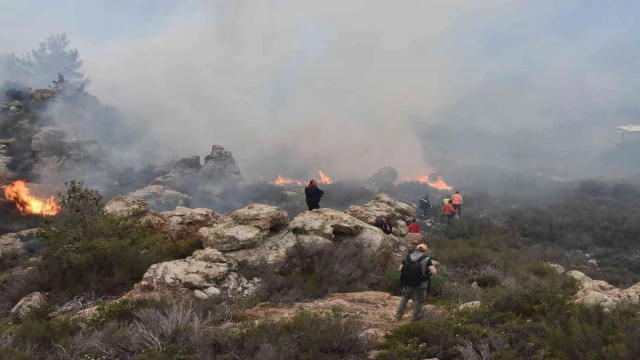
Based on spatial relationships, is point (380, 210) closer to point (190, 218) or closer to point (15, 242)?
point (190, 218)

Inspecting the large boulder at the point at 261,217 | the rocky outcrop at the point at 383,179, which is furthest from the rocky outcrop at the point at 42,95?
the large boulder at the point at 261,217

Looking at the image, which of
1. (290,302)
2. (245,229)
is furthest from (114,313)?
(245,229)

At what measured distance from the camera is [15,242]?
1892 centimetres

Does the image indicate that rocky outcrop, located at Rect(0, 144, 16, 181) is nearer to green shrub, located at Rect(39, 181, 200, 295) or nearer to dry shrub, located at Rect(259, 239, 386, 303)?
green shrub, located at Rect(39, 181, 200, 295)

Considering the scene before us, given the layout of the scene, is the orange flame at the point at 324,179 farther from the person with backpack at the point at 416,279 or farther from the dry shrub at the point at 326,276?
the person with backpack at the point at 416,279

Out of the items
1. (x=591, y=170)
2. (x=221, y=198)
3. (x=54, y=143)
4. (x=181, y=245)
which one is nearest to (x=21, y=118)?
(x=54, y=143)

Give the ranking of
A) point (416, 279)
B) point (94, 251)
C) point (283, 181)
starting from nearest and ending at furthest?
point (416, 279) < point (94, 251) < point (283, 181)

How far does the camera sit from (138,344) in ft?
17.3

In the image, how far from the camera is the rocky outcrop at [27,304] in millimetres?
7556

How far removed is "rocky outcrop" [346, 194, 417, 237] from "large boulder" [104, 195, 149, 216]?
25.6 ft

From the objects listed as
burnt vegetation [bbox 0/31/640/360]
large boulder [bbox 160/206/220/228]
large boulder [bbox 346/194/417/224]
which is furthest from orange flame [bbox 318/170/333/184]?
large boulder [bbox 160/206/220/228]

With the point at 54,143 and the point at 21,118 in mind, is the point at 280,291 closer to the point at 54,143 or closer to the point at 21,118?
the point at 54,143

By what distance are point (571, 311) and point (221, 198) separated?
103 feet

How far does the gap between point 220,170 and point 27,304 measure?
105ft
